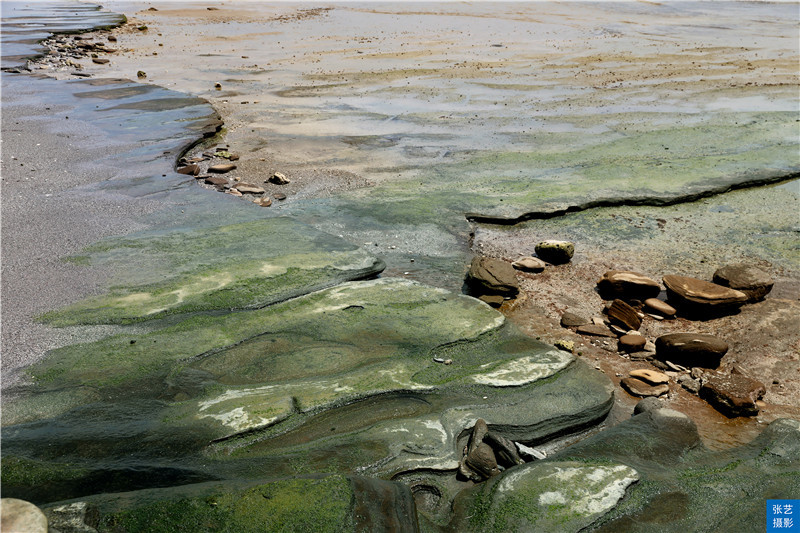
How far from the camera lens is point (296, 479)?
2281 millimetres

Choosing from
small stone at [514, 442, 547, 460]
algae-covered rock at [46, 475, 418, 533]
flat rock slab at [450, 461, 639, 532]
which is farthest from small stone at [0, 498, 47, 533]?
small stone at [514, 442, 547, 460]

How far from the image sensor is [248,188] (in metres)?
6.06

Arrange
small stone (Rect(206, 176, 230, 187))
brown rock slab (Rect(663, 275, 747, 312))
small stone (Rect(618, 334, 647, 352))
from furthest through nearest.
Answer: small stone (Rect(206, 176, 230, 187))
brown rock slab (Rect(663, 275, 747, 312))
small stone (Rect(618, 334, 647, 352))

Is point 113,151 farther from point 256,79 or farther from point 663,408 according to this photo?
point 663,408

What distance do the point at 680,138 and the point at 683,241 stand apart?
3.06 meters

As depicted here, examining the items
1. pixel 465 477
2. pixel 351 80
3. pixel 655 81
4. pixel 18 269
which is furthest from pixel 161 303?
pixel 655 81

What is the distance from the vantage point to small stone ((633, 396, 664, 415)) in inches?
125

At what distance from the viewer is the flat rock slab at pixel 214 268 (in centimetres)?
375

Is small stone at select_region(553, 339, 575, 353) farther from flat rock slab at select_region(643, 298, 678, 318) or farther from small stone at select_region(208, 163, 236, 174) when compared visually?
small stone at select_region(208, 163, 236, 174)

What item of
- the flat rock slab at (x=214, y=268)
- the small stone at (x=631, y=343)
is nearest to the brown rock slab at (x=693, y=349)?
the small stone at (x=631, y=343)

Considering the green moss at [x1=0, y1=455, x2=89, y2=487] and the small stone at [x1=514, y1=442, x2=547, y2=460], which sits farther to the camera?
the small stone at [x1=514, y1=442, x2=547, y2=460]

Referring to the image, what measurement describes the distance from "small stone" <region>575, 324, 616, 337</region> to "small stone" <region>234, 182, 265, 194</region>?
338 cm

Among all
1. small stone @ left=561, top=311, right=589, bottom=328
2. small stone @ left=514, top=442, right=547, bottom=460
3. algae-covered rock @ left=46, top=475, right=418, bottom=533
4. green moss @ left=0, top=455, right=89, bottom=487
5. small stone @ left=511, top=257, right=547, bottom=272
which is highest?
algae-covered rock @ left=46, top=475, right=418, bottom=533

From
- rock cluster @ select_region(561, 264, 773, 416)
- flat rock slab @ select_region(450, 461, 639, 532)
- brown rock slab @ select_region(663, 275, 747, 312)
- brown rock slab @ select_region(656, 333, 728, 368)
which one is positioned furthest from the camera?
brown rock slab @ select_region(663, 275, 747, 312)
